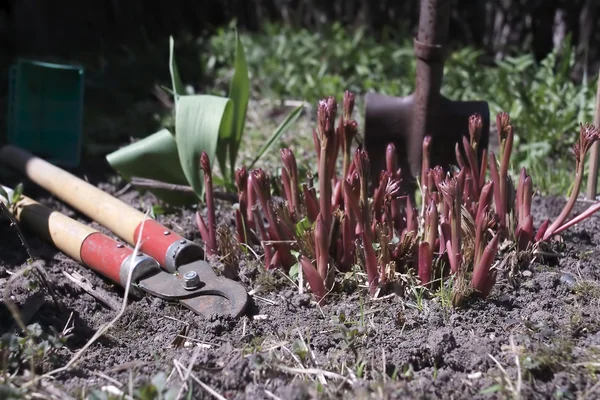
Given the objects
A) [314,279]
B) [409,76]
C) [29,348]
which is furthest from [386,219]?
[409,76]

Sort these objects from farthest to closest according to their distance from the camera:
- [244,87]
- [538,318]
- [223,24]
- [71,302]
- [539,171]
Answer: [223,24] → [539,171] → [244,87] → [71,302] → [538,318]

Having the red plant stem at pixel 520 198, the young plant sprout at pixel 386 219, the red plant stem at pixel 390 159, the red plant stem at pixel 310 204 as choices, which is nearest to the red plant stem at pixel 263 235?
the young plant sprout at pixel 386 219

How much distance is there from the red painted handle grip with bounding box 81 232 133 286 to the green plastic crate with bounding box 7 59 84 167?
2.93 feet

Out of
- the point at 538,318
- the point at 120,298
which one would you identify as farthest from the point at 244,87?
the point at 538,318

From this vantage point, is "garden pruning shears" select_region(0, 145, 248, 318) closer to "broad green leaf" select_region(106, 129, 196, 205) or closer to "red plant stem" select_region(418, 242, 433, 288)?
"broad green leaf" select_region(106, 129, 196, 205)

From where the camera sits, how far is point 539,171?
2.83 m

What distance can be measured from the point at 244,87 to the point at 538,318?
1253 mm

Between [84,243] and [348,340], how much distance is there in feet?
2.96

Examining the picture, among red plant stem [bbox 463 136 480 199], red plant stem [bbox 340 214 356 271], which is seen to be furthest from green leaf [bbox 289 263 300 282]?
red plant stem [bbox 463 136 480 199]

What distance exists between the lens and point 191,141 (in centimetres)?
240

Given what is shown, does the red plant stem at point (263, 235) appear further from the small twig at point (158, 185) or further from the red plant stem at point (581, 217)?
the red plant stem at point (581, 217)

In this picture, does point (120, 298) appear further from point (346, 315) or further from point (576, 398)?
point (576, 398)

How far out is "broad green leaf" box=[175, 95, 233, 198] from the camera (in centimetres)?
238

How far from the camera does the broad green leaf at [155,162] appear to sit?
251 centimetres
